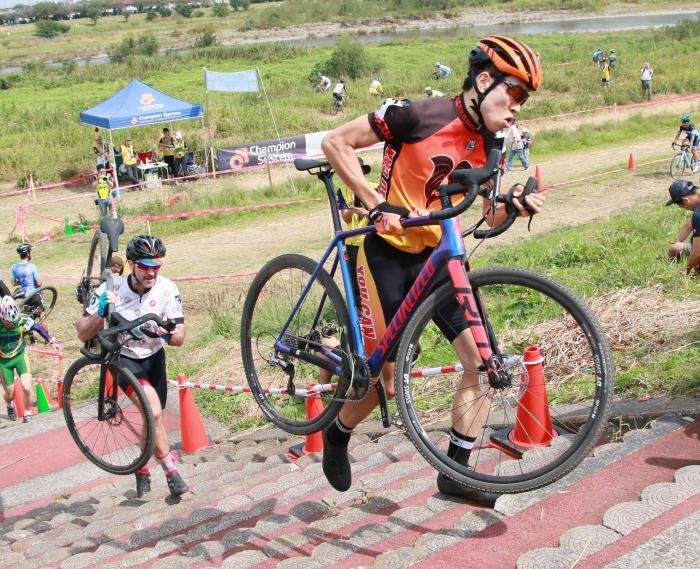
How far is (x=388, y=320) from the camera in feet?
14.4

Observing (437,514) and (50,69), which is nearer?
(437,514)

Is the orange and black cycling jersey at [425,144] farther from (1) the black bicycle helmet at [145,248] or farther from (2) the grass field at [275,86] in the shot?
(2) the grass field at [275,86]

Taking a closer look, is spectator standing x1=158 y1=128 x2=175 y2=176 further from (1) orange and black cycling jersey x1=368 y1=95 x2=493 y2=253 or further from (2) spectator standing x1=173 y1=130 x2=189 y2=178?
(1) orange and black cycling jersey x1=368 y1=95 x2=493 y2=253

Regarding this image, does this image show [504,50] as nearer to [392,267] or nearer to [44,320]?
[392,267]

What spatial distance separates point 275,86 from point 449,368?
36.1 meters

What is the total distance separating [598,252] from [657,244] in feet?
2.48

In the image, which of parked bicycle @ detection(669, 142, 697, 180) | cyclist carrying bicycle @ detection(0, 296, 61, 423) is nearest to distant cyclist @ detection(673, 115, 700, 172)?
parked bicycle @ detection(669, 142, 697, 180)

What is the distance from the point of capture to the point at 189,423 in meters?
8.98

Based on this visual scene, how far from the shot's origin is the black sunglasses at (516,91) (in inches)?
157

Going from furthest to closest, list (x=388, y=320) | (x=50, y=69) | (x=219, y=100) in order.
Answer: (x=50, y=69) < (x=219, y=100) < (x=388, y=320)

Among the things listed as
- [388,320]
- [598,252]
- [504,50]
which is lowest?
[598,252]

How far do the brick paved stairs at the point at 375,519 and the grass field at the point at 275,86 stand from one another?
22.8m

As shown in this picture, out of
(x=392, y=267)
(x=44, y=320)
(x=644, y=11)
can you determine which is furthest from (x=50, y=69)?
(x=392, y=267)

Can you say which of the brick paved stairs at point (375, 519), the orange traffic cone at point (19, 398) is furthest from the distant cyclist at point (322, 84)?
the brick paved stairs at point (375, 519)
